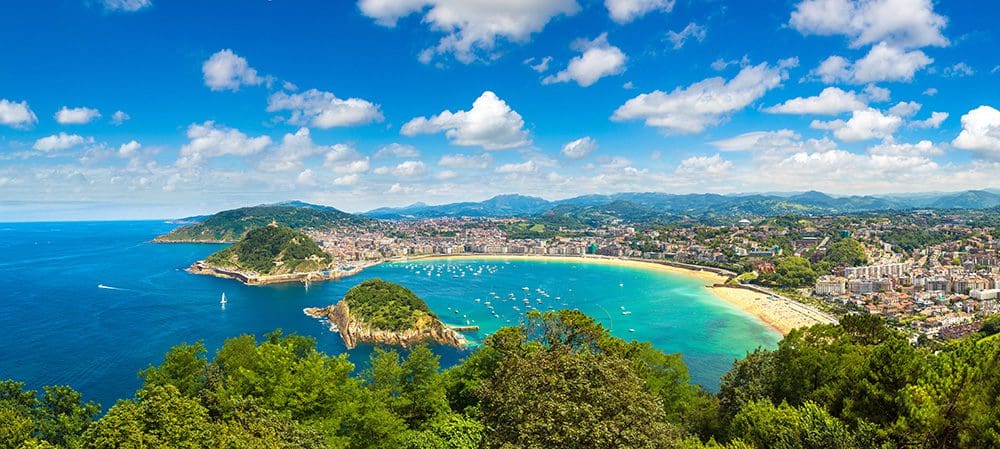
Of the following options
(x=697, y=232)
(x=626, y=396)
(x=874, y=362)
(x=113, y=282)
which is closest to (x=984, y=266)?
(x=697, y=232)

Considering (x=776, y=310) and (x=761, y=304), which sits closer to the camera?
(x=776, y=310)

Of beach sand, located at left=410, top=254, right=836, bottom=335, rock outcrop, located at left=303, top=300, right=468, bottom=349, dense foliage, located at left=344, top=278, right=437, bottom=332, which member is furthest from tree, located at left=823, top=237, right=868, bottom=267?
dense foliage, located at left=344, top=278, right=437, bottom=332

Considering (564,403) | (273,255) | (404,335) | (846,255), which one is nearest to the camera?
(564,403)

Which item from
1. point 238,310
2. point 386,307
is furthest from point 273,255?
point 386,307

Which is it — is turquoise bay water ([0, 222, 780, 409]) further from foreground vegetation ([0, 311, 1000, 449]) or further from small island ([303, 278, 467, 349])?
foreground vegetation ([0, 311, 1000, 449])

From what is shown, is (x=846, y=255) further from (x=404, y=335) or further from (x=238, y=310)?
(x=238, y=310)

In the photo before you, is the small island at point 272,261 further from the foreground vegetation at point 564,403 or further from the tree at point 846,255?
the tree at point 846,255

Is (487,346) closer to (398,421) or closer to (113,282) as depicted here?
(398,421)
